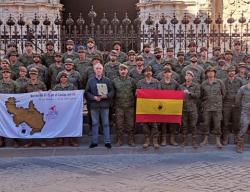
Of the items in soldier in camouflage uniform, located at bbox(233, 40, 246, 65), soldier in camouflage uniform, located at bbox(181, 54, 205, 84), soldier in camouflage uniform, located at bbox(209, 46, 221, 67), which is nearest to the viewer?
soldier in camouflage uniform, located at bbox(181, 54, 205, 84)

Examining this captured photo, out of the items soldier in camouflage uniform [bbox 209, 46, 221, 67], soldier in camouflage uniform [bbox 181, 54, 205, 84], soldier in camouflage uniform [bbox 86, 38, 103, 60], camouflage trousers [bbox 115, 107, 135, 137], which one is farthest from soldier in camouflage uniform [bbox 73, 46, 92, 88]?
soldier in camouflage uniform [bbox 209, 46, 221, 67]

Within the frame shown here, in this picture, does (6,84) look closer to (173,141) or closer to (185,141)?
(173,141)

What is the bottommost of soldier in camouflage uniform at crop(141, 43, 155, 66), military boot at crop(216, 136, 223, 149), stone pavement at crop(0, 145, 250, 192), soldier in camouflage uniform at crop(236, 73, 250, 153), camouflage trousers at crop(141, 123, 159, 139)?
stone pavement at crop(0, 145, 250, 192)

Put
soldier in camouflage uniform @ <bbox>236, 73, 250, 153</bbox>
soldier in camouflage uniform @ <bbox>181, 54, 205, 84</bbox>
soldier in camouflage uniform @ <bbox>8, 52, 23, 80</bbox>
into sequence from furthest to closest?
soldier in camouflage uniform @ <bbox>8, 52, 23, 80</bbox>
soldier in camouflage uniform @ <bbox>181, 54, 205, 84</bbox>
soldier in camouflage uniform @ <bbox>236, 73, 250, 153</bbox>

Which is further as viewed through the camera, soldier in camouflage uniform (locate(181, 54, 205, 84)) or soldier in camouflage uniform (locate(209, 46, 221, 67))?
soldier in camouflage uniform (locate(209, 46, 221, 67))

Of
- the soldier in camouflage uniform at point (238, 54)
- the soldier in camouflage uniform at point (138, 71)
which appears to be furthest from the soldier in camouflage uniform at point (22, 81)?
the soldier in camouflage uniform at point (238, 54)

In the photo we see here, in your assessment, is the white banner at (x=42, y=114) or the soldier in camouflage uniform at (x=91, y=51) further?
the soldier in camouflage uniform at (x=91, y=51)

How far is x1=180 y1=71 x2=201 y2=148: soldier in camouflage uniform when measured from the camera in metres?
11.1

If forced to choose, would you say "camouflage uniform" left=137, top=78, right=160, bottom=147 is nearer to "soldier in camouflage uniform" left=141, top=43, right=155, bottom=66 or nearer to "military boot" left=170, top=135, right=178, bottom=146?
"military boot" left=170, top=135, right=178, bottom=146

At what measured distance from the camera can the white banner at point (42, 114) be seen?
36.6ft

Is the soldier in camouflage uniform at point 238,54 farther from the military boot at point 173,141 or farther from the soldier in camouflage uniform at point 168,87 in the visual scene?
the military boot at point 173,141

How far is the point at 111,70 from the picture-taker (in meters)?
11.8

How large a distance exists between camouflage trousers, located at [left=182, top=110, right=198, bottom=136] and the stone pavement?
428mm

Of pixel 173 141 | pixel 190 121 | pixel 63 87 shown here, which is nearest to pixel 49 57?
pixel 63 87
